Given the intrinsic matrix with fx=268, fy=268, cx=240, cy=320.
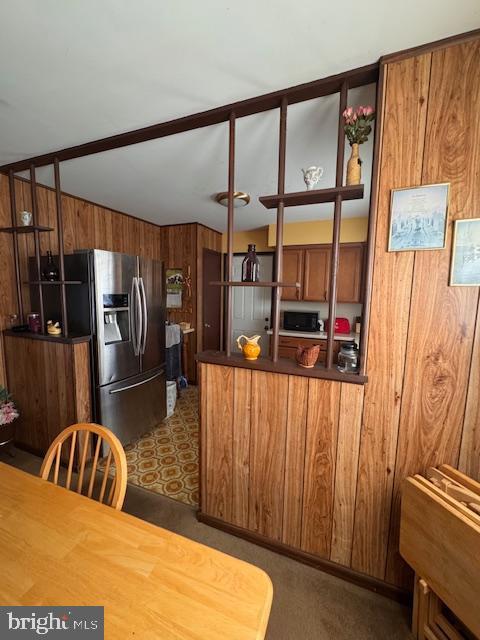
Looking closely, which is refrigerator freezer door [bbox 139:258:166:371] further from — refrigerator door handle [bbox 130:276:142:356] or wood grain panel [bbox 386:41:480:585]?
wood grain panel [bbox 386:41:480:585]

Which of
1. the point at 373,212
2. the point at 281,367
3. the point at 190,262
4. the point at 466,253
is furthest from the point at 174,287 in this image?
the point at 466,253

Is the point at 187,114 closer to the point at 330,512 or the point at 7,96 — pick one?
the point at 7,96

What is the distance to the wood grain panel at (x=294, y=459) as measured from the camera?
140cm

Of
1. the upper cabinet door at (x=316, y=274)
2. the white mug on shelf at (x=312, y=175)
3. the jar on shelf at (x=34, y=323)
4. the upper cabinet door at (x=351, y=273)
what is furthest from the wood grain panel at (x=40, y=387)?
the upper cabinet door at (x=351, y=273)

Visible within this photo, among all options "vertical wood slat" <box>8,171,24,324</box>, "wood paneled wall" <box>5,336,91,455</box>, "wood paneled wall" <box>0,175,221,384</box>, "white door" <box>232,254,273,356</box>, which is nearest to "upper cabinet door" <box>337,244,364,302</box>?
"white door" <box>232,254,273,356</box>

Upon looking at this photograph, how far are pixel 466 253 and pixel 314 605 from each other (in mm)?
1746

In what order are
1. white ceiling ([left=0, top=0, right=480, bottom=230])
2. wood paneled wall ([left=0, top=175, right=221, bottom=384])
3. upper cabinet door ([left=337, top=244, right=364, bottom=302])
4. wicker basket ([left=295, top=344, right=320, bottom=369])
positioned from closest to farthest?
1. white ceiling ([left=0, top=0, right=480, bottom=230])
2. wicker basket ([left=295, top=344, right=320, bottom=369])
3. wood paneled wall ([left=0, top=175, right=221, bottom=384])
4. upper cabinet door ([left=337, top=244, right=364, bottom=302])

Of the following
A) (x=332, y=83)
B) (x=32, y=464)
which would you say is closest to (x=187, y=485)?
(x=32, y=464)

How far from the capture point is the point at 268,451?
1.50m

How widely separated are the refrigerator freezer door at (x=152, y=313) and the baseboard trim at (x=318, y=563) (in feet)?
4.82

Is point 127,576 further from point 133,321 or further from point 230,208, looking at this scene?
point 133,321

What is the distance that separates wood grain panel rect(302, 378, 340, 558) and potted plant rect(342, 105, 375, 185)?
3.32 ft

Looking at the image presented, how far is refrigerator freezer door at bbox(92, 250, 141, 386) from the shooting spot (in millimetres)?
2186

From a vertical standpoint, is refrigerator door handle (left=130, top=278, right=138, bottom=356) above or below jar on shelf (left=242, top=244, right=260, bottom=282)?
below
